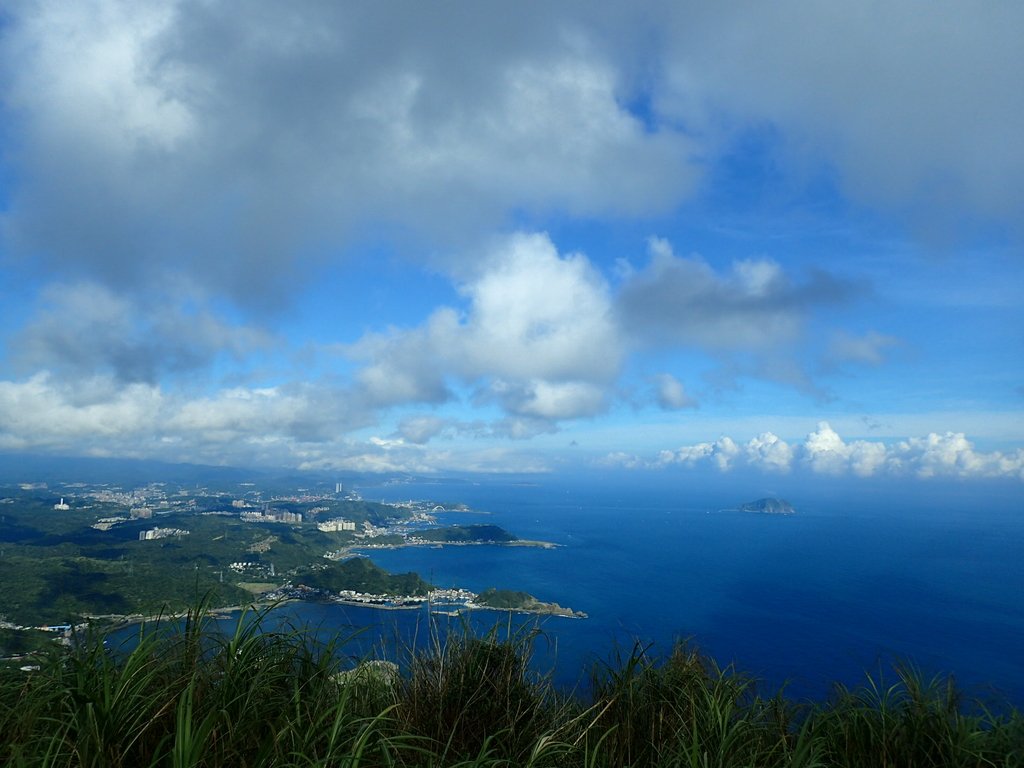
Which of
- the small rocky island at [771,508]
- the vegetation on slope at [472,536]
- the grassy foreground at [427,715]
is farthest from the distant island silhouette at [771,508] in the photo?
the grassy foreground at [427,715]

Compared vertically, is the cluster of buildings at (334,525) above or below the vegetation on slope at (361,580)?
below

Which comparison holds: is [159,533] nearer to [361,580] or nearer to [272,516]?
[272,516]

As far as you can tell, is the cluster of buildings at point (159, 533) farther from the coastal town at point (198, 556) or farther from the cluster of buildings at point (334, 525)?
the cluster of buildings at point (334, 525)

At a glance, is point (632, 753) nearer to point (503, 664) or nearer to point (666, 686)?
point (666, 686)

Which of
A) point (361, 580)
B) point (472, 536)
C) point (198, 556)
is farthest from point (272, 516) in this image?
point (361, 580)

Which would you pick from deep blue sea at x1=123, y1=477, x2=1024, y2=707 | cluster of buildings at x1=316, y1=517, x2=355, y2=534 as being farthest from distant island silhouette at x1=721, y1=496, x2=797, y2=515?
cluster of buildings at x1=316, y1=517, x2=355, y2=534

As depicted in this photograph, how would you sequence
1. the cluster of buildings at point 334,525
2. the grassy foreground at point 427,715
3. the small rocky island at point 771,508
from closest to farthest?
the grassy foreground at point 427,715, the cluster of buildings at point 334,525, the small rocky island at point 771,508
